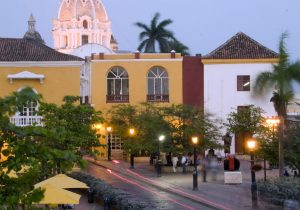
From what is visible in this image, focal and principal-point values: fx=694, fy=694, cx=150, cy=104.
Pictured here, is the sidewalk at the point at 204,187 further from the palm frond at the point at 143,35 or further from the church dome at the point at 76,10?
the church dome at the point at 76,10

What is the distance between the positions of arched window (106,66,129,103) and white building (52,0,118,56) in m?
41.4

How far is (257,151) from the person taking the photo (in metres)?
31.0

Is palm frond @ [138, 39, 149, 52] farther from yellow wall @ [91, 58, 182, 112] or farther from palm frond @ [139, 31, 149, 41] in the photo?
yellow wall @ [91, 58, 182, 112]

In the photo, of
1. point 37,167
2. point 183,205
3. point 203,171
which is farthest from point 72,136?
point 37,167

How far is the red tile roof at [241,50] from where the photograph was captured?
51.0 meters

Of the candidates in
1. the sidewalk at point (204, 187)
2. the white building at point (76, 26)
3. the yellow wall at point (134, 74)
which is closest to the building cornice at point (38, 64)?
the sidewalk at point (204, 187)

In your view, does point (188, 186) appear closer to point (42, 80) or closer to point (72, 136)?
point (72, 136)

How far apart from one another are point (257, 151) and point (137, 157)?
1931cm

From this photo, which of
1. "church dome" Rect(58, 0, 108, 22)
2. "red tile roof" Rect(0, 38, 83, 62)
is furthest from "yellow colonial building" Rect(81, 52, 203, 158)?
"church dome" Rect(58, 0, 108, 22)

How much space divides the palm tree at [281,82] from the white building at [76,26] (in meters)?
66.0

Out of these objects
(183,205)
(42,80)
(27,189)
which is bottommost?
(183,205)

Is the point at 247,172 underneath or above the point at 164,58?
underneath

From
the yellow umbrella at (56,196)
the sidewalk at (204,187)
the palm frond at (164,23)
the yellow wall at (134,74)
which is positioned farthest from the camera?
the palm frond at (164,23)

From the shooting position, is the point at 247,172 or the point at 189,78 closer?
the point at 247,172
